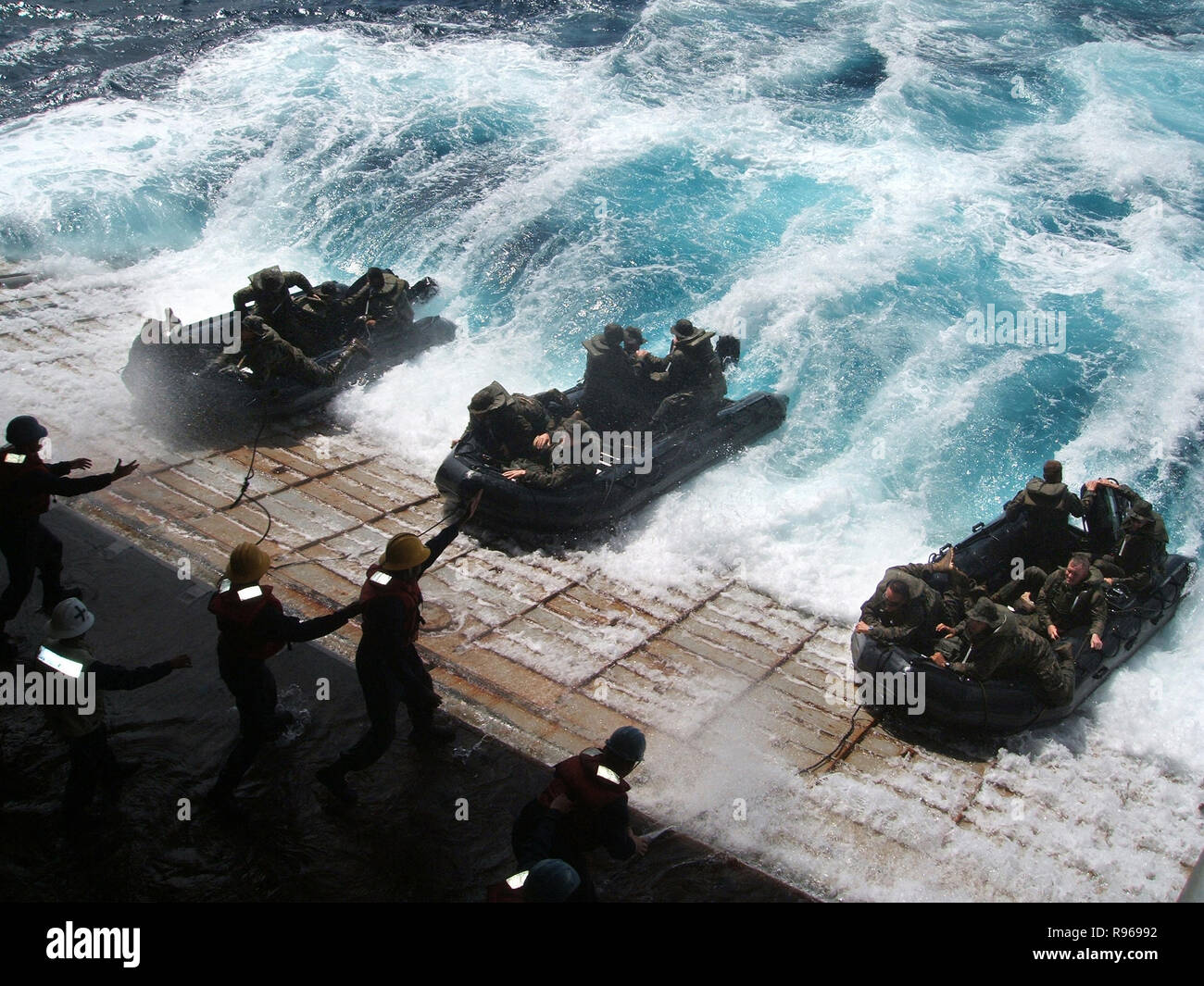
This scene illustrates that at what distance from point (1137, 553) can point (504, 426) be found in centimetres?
587

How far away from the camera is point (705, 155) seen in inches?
760

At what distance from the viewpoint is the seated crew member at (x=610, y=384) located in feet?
35.1

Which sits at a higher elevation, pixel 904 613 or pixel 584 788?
pixel 584 788

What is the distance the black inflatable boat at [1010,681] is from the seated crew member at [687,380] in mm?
3276

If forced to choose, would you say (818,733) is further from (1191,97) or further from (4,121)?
(4,121)

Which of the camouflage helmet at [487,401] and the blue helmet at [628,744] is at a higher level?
the blue helmet at [628,744]

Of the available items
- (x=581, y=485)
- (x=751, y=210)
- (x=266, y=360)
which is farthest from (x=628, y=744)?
(x=751, y=210)

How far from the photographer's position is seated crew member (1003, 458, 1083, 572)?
888 centimetres

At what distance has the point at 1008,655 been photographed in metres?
7.38

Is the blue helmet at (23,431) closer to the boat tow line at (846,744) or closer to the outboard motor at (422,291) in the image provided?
the boat tow line at (846,744)

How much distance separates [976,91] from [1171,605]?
1525 cm

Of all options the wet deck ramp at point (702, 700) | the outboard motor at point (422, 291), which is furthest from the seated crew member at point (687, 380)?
the outboard motor at point (422, 291)

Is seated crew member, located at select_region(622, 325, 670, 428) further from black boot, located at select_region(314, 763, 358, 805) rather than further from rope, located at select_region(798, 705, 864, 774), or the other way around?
black boot, located at select_region(314, 763, 358, 805)

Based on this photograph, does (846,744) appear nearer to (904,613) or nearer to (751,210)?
(904,613)
